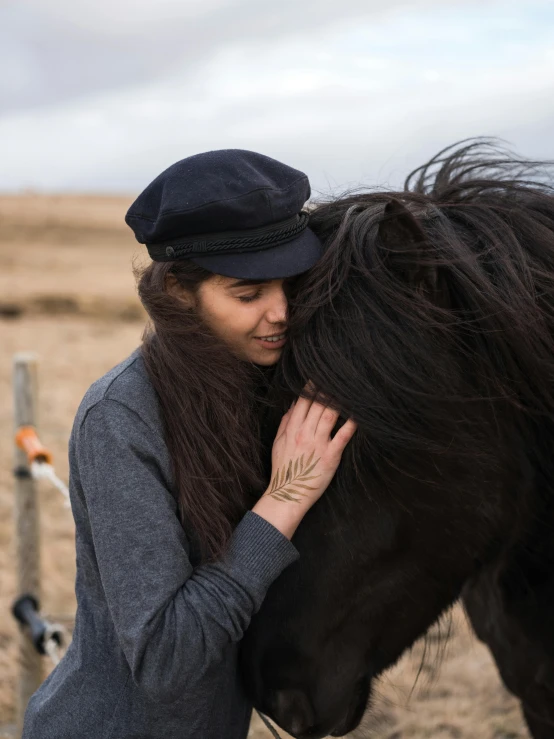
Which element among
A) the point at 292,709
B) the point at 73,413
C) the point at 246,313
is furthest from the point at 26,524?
the point at 73,413

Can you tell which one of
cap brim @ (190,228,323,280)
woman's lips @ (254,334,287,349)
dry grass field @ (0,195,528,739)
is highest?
cap brim @ (190,228,323,280)

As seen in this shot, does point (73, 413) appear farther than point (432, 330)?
Yes

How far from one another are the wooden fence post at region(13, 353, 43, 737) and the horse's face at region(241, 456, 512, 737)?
2119mm

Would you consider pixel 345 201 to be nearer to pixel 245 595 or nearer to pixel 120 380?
pixel 120 380

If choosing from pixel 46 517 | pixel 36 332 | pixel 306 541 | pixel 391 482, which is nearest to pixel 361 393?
pixel 391 482

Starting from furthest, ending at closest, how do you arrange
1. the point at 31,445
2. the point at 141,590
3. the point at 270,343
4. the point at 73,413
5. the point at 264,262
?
the point at 73,413, the point at 31,445, the point at 270,343, the point at 264,262, the point at 141,590

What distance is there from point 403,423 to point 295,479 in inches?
9.9

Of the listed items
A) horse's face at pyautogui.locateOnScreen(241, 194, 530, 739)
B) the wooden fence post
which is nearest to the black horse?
horse's face at pyautogui.locateOnScreen(241, 194, 530, 739)

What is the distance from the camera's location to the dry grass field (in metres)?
3.47

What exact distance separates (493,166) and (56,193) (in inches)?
2066

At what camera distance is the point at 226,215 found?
154 centimetres

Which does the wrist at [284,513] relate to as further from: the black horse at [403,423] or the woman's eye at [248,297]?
the woman's eye at [248,297]

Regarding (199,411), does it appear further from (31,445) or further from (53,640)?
(53,640)

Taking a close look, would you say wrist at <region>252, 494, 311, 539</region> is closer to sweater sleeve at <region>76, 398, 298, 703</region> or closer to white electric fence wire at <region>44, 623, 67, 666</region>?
sweater sleeve at <region>76, 398, 298, 703</region>
